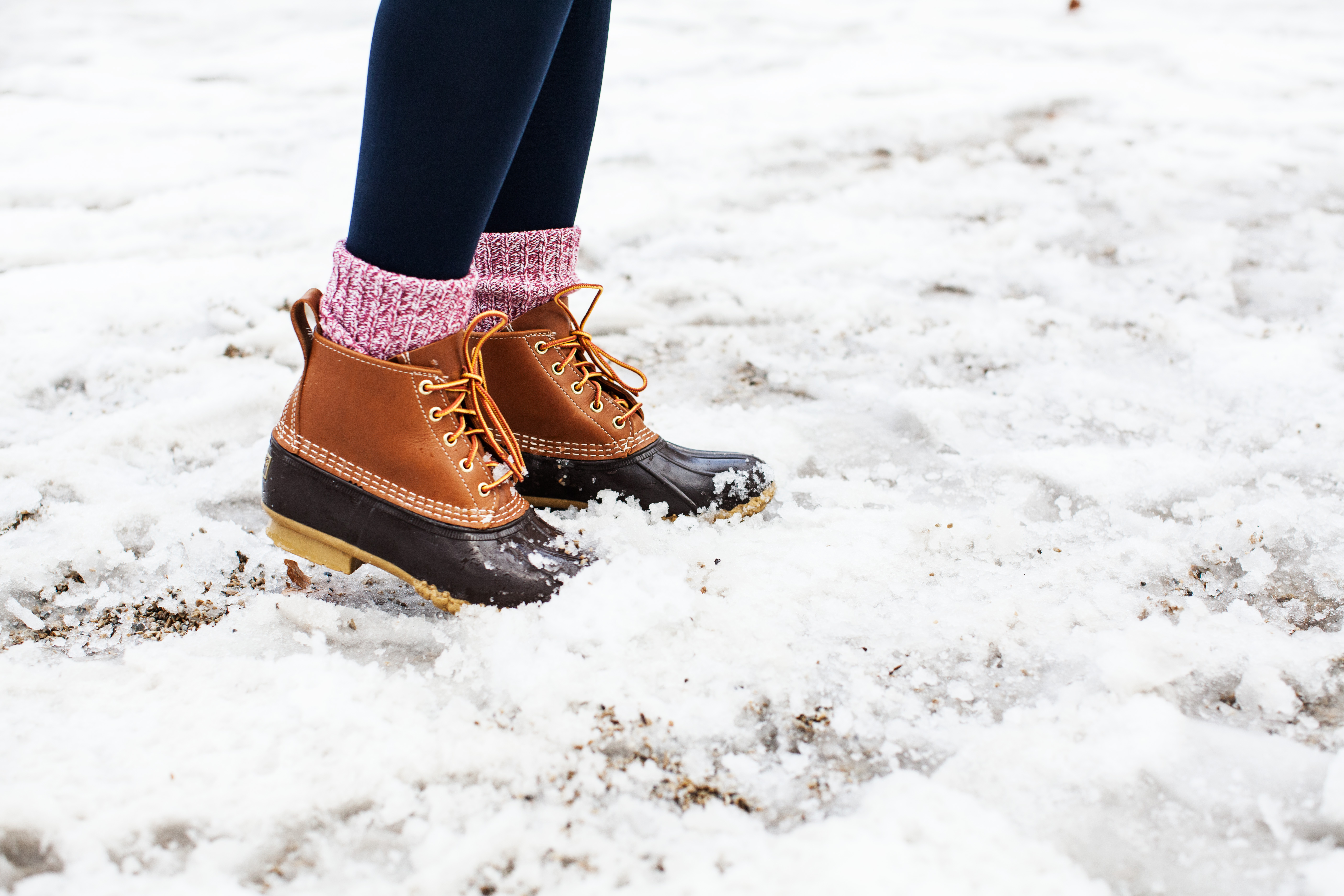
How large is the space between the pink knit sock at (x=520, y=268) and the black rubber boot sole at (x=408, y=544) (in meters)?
0.26

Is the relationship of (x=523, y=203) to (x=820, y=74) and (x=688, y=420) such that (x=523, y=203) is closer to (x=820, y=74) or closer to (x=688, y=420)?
(x=688, y=420)

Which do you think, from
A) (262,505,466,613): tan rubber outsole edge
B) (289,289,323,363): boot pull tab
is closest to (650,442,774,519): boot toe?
(262,505,466,613): tan rubber outsole edge

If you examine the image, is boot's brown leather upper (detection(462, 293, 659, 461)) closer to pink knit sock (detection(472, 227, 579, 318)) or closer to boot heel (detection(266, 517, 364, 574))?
pink knit sock (detection(472, 227, 579, 318))

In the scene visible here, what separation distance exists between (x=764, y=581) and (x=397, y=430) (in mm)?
424

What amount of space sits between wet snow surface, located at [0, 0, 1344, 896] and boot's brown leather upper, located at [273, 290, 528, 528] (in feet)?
0.10

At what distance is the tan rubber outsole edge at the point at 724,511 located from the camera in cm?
114

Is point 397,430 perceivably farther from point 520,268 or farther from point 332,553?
point 520,268

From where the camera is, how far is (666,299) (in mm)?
1930

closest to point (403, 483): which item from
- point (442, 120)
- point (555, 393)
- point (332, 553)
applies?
point (332, 553)

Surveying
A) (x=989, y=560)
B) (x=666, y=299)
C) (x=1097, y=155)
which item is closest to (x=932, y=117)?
(x=1097, y=155)

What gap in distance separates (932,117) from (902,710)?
269 centimetres

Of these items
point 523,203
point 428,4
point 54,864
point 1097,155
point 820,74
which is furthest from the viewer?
point 820,74

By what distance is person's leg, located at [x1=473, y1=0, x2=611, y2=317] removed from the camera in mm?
1034

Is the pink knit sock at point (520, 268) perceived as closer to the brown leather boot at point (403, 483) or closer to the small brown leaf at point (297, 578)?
the brown leather boot at point (403, 483)
